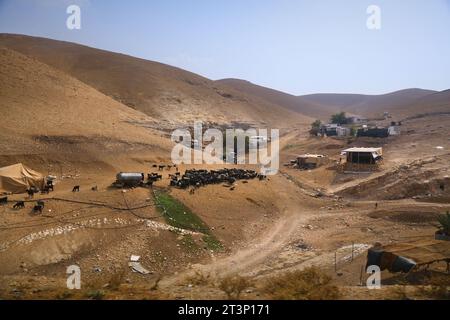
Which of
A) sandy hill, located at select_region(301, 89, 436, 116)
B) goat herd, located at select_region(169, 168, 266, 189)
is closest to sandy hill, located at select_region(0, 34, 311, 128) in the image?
goat herd, located at select_region(169, 168, 266, 189)

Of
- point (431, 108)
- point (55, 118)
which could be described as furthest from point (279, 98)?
point (55, 118)

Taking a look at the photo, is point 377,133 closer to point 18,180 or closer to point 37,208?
point 18,180

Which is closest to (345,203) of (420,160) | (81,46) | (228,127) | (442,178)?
(442,178)

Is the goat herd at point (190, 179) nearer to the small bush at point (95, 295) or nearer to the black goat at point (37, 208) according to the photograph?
the black goat at point (37, 208)

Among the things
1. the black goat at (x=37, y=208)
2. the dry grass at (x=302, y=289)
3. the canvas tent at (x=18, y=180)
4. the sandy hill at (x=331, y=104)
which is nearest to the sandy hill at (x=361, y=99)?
the sandy hill at (x=331, y=104)

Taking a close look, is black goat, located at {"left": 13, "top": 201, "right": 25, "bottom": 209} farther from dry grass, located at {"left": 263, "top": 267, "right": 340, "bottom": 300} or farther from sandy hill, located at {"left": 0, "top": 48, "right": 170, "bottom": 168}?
dry grass, located at {"left": 263, "top": 267, "right": 340, "bottom": 300}

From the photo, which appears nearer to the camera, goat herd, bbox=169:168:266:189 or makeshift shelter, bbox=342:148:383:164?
goat herd, bbox=169:168:266:189
